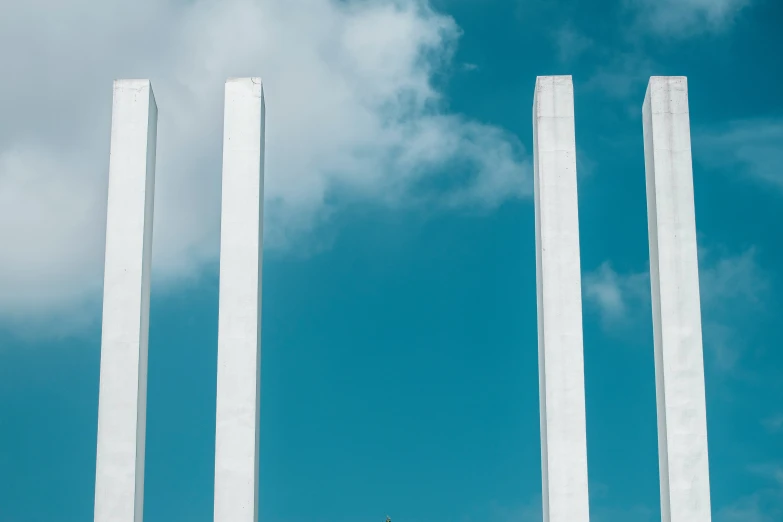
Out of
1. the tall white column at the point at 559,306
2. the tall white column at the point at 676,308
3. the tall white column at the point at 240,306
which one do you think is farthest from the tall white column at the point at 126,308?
the tall white column at the point at 676,308

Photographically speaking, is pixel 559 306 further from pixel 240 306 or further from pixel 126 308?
pixel 126 308

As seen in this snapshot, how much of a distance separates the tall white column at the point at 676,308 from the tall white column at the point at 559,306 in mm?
1013

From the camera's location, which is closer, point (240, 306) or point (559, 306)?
point (559, 306)

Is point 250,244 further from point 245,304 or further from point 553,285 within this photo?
point 553,285

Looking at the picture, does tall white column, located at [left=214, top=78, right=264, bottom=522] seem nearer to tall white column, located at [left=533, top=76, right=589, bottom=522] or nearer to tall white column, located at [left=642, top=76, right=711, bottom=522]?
tall white column, located at [left=533, top=76, right=589, bottom=522]

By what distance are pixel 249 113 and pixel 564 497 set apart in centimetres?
615

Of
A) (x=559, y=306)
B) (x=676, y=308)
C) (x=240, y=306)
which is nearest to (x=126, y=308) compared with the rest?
(x=240, y=306)

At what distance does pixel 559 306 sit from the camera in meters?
15.3

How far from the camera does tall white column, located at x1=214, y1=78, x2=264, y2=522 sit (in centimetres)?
1510

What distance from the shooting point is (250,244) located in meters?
15.6

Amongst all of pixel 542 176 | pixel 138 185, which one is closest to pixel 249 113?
pixel 138 185

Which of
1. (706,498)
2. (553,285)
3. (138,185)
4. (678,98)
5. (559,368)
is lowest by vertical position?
(706,498)

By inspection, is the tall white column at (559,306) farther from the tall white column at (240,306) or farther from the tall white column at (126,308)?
the tall white column at (126,308)

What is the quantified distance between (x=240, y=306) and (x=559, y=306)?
3.88 meters
